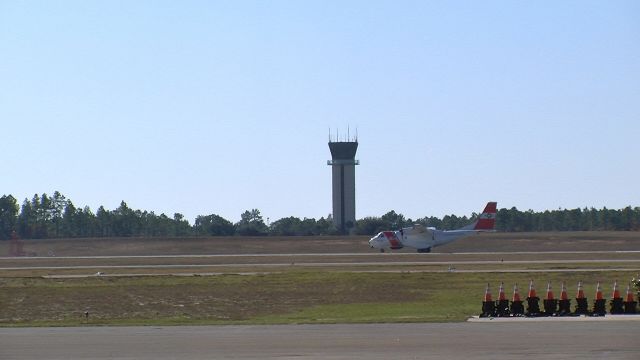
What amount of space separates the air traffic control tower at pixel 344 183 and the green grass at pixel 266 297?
107 meters

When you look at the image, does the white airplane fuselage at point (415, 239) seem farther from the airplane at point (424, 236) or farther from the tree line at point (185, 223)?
the tree line at point (185, 223)

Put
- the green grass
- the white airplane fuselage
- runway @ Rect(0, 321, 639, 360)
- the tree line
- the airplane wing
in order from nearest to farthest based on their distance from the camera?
runway @ Rect(0, 321, 639, 360)
the green grass
the airplane wing
the white airplane fuselage
the tree line

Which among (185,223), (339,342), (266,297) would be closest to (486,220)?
(266,297)

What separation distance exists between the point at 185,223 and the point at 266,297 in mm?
148015

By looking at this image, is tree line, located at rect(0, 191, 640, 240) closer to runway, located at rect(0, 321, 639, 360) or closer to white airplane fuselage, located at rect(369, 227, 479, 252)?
white airplane fuselage, located at rect(369, 227, 479, 252)

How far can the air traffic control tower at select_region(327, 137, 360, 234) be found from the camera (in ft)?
534

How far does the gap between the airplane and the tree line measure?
174 feet

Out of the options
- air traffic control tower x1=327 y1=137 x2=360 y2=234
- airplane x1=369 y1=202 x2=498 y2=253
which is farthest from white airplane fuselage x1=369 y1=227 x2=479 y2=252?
air traffic control tower x1=327 y1=137 x2=360 y2=234

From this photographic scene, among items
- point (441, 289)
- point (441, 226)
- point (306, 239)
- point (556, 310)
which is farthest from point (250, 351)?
point (441, 226)

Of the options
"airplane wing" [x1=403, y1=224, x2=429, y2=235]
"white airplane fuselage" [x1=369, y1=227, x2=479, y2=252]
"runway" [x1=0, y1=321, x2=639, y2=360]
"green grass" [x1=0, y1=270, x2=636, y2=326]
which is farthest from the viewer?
"white airplane fuselage" [x1=369, y1=227, x2=479, y2=252]

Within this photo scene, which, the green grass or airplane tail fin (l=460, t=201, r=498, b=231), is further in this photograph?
airplane tail fin (l=460, t=201, r=498, b=231)

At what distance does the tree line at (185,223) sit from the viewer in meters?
157

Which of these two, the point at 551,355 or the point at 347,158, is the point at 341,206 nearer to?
the point at 347,158

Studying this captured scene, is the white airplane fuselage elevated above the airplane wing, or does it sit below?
below
